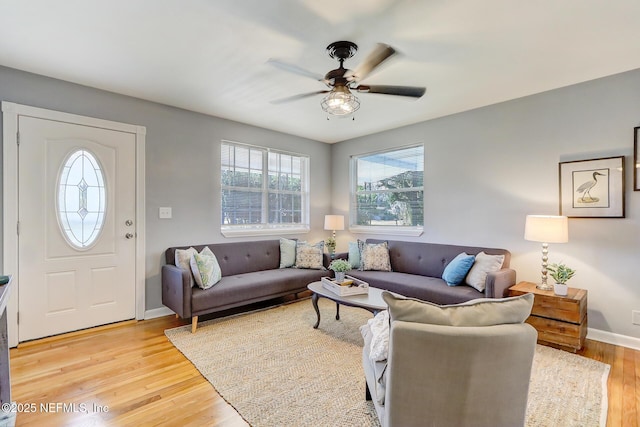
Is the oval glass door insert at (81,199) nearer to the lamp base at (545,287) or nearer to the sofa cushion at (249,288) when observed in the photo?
the sofa cushion at (249,288)

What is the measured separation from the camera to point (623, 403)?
6.51ft

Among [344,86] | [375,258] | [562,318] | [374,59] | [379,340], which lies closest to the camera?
[379,340]

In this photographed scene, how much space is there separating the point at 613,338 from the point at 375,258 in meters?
2.48

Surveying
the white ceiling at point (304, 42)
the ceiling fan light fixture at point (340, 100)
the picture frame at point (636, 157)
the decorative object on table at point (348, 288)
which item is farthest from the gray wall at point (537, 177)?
the ceiling fan light fixture at point (340, 100)

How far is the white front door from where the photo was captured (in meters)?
2.87

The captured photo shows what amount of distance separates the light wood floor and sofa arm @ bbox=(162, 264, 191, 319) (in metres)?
0.31

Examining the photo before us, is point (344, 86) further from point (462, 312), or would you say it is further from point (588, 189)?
point (588, 189)

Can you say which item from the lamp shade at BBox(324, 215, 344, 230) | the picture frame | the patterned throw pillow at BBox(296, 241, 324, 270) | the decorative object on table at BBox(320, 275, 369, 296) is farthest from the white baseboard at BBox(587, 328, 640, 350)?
the lamp shade at BBox(324, 215, 344, 230)

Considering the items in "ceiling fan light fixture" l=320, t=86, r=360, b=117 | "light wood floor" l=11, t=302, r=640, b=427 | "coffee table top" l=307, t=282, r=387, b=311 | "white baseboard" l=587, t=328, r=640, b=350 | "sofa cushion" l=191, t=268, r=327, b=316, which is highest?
"ceiling fan light fixture" l=320, t=86, r=360, b=117

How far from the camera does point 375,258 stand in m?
4.23

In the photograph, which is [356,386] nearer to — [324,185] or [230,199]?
[230,199]

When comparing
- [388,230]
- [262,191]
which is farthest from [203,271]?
[388,230]

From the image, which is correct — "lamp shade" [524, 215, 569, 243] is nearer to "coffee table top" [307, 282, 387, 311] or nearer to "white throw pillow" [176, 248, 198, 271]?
"coffee table top" [307, 282, 387, 311]

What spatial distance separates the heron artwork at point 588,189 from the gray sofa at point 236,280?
9.83ft
